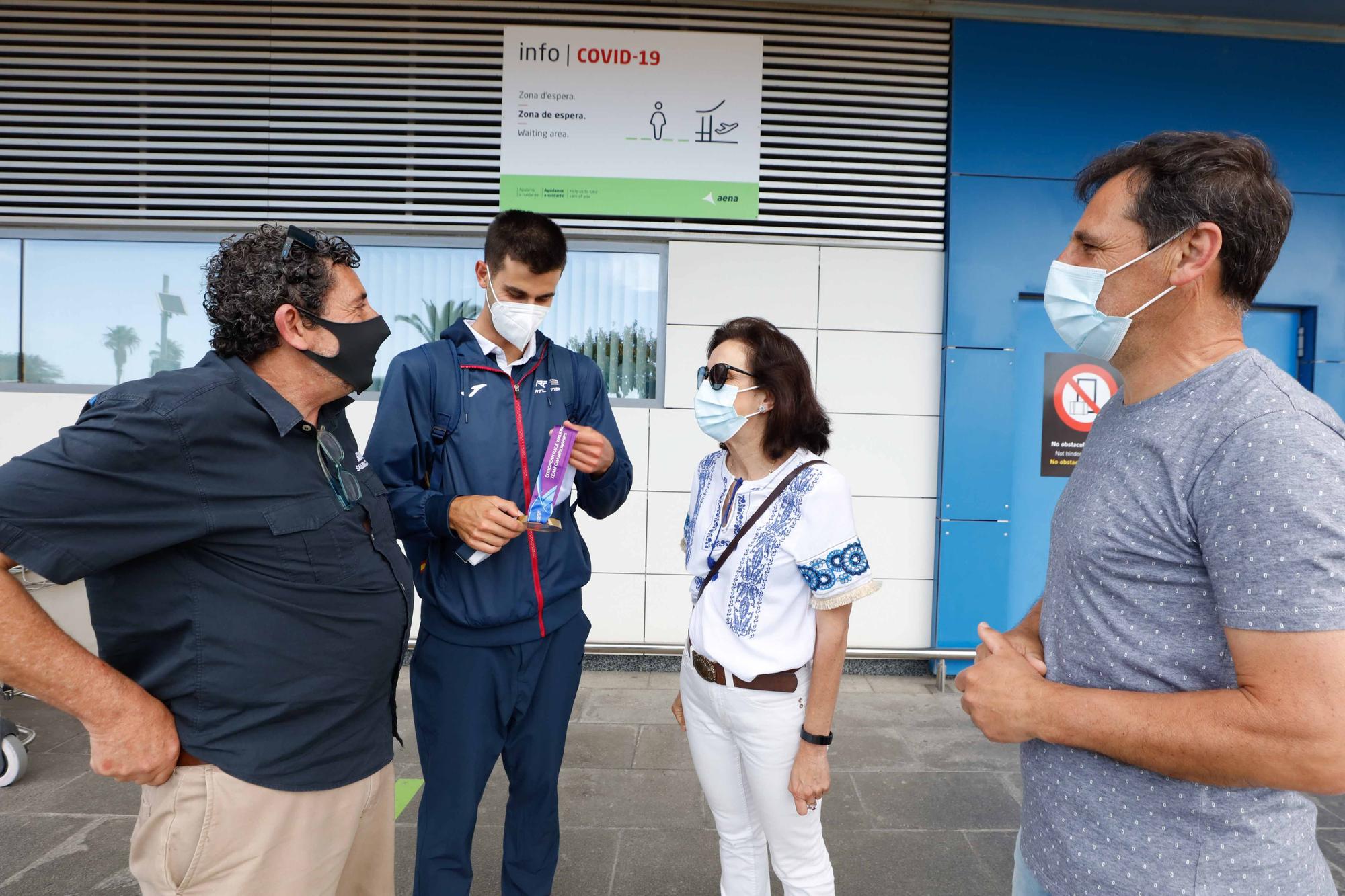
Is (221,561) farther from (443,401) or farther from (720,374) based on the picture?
(720,374)

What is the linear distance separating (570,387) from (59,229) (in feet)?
14.3

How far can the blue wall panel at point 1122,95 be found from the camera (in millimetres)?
4414

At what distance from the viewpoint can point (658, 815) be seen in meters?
3.00

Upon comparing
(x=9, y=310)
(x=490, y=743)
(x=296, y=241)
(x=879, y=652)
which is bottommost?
(x=879, y=652)

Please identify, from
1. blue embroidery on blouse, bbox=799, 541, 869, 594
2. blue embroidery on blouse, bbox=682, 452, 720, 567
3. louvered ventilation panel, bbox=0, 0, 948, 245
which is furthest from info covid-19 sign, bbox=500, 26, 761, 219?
blue embroidery on blouse, bbox=799, 541, 869, 594

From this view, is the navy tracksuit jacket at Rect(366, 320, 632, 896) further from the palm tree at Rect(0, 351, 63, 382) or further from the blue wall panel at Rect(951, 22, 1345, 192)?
the palm tree at Rect(0, 351, 63, 382)

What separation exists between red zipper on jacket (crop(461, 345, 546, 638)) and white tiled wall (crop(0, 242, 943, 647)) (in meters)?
2.35

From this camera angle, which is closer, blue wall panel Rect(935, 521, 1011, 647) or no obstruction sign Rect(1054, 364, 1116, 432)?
blue wall panel Rect(935, 521, 1011, 647)

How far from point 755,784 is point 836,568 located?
24.0 inches

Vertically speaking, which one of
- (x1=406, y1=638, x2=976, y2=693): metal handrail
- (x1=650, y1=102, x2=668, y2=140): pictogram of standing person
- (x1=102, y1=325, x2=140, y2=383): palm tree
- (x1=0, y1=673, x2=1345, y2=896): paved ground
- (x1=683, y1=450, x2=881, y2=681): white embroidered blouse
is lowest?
(x1=0, y1=673, x2=1345, y2=896): paved ground

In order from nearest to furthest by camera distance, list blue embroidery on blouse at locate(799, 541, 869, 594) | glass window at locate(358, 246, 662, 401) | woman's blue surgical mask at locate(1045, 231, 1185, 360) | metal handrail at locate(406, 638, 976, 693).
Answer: woman's blue surgical mask at locate(1045, 231, 1185, 360), blue embroidery on blouse at locate(799, 541, 869, 594), metal handrail at locate(406, 638, 976, 693), glass window at locate(358, 246, 662, 401)

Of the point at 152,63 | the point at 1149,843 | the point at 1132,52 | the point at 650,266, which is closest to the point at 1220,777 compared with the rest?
the point at 1149,843

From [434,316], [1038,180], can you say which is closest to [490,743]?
[434,316]

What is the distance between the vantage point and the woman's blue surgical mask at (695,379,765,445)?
196 cm
